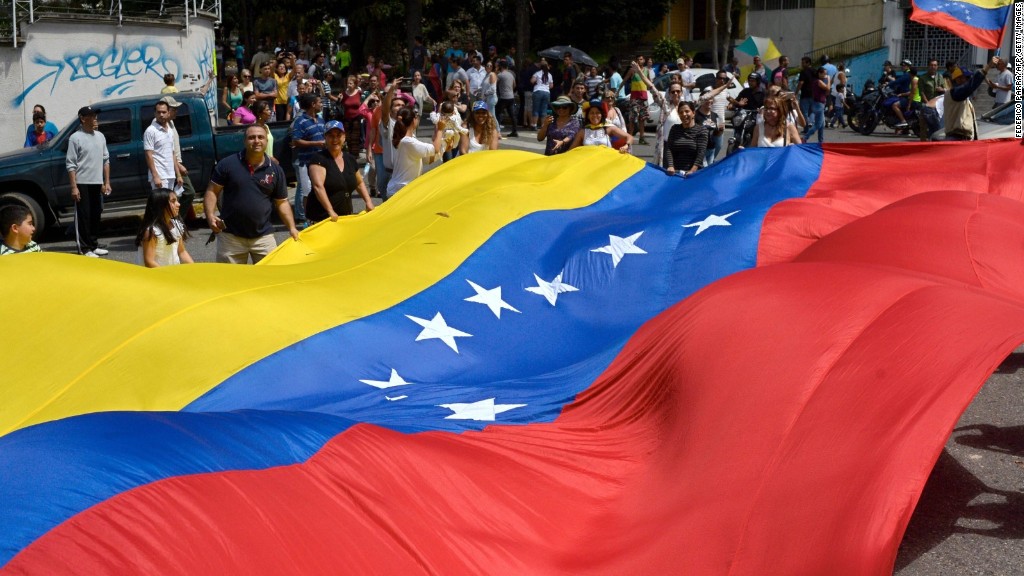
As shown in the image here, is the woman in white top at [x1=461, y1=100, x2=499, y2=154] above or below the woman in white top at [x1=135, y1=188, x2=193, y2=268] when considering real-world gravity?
above

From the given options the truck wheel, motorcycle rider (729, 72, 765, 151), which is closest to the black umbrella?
motorcycle rider (729, 72, 765, 151)

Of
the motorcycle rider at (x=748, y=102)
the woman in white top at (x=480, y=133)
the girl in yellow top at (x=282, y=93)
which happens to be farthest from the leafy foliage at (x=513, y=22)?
the woman in white top at (x=480, y=133)

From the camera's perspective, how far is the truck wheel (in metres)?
13.4

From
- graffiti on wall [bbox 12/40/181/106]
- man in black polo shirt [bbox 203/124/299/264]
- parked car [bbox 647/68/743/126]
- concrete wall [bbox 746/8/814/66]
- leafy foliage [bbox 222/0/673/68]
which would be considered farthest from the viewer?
concrete wall [bbox 746/8/814/66]

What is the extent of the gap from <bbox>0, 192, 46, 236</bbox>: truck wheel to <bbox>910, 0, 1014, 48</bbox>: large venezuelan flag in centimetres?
1009

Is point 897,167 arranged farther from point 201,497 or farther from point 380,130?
point 201,497

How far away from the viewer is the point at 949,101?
47.9 feet

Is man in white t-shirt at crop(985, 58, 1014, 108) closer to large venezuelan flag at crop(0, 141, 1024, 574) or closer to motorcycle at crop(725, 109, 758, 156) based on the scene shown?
motorcycle at crop(725, 109, 758, 156)

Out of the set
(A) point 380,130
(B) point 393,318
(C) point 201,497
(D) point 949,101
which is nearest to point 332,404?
(B) point 393,318

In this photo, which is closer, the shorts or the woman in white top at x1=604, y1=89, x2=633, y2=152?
the woman in white top at x1=604, y1=89, x2=633, y2=152

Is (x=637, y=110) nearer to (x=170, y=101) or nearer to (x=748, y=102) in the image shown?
(x=748, y=102)

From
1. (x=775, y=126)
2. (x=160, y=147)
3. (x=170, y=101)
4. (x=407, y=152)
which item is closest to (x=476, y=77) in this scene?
(x=170, y=101)

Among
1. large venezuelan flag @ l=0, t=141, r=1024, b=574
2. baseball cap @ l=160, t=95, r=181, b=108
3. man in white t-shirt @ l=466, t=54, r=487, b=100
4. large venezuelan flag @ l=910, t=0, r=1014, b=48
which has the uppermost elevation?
large venezuelan flag @ l=910, t=0, r=1014, b=48

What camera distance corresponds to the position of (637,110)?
22891 mm
